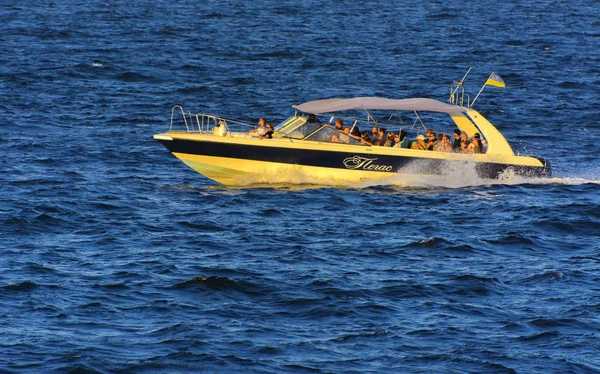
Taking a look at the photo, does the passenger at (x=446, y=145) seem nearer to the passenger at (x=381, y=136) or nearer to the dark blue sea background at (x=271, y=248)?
the dark blue sea background at (x=271, y=248)

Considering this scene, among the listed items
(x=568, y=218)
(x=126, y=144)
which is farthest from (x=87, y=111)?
(x=568, y=218)

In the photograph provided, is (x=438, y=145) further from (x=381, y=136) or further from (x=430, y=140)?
(x=381, y=136)

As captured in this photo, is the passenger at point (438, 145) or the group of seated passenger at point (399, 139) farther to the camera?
the passenger at point (438, 145)

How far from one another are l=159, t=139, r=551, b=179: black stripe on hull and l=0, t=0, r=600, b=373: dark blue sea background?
0.54 meters

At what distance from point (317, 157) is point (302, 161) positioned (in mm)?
422

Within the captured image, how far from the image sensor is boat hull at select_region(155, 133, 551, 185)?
29.2 m

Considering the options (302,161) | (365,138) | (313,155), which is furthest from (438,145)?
(302,161)

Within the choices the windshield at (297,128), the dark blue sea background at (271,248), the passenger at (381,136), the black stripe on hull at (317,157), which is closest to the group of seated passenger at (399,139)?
the passenger at (381,136)

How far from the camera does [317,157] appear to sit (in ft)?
97.0

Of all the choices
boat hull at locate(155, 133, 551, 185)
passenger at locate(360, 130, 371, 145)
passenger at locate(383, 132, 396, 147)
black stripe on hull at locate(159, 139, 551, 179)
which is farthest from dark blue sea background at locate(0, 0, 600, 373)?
passenger at locate(360, 130, 371, 145)

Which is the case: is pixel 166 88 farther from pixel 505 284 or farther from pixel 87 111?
pixel 505 284

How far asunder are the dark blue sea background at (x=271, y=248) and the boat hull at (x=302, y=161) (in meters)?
0.35

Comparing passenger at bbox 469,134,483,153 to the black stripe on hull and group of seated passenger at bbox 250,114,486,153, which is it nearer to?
group of seated passenger at bbox 250,114,486,153

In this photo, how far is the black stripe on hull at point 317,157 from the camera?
29.2 m
